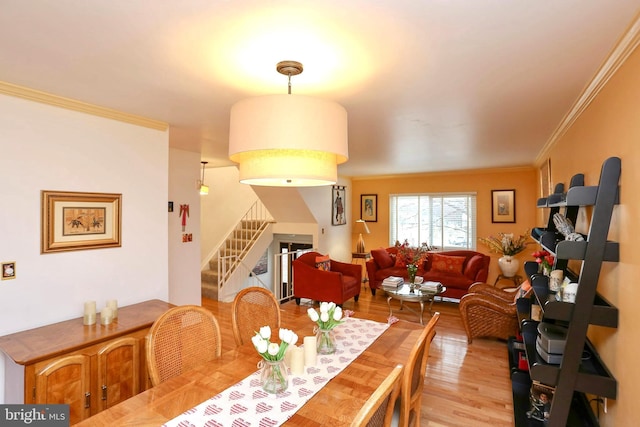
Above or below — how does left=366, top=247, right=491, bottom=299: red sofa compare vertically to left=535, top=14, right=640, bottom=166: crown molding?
below

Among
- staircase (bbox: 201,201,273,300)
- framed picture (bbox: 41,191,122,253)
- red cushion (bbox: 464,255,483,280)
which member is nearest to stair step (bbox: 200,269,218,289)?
staircase (bbox: 201,201,273,300)

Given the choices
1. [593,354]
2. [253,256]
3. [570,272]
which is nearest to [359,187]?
[253,256]

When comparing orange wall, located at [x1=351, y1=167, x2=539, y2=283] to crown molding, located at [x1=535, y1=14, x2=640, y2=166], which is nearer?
crown molding, located at [x1=535, y1=14, x2=640, y2=166]

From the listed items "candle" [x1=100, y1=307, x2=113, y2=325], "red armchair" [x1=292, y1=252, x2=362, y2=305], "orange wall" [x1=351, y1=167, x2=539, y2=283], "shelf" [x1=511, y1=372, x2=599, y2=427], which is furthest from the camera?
"orange wall" [x1=351, y1=167, x2=539, y2=283]

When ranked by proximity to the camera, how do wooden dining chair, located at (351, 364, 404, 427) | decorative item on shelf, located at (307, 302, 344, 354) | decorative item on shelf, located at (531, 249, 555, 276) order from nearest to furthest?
wooden dining chair, located at (351, 364, 404, 427)
decorative item on shelf, located at (307, 302, 344, 354)
decorative item on shelf, located at (531, 249, 555, 276)

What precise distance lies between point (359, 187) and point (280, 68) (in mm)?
5981

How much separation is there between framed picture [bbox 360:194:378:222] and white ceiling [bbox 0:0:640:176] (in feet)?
15.2

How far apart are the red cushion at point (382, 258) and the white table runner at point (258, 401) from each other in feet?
14.0

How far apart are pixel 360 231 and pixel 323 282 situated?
101 inches

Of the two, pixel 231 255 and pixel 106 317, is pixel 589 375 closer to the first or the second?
pixel 106 317

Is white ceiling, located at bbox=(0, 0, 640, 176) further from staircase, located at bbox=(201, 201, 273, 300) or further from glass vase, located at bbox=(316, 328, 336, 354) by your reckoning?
staircase, located at bbox=(201, 201, 273, 300)

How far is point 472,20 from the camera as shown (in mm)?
1412

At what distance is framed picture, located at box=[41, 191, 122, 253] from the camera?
7.63ft

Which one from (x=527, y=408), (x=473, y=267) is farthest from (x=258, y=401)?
(x=473, y=267)
